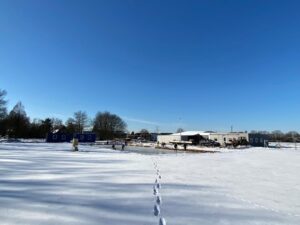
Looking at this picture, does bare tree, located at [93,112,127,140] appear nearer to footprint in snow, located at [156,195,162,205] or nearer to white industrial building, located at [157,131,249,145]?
white industrial building, located at [157,131,249,145]

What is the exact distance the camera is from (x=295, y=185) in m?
12.8

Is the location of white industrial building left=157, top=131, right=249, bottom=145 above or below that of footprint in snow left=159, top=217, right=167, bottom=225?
above

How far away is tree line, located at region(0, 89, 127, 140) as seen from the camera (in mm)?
110125

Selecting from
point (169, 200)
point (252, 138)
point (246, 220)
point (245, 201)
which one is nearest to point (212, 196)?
point (245, 201)

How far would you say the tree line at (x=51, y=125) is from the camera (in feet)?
361

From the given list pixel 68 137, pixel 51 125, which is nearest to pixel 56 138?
pixel 68 137

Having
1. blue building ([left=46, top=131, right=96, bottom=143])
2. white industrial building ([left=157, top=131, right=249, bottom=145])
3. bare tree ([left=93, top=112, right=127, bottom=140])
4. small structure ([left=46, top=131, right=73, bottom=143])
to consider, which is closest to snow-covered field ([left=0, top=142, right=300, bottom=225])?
blue building ([left=46, top=131, right=96, bottom=143])

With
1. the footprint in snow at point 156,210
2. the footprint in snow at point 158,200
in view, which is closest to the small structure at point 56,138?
the footprint in snow at point 158,200

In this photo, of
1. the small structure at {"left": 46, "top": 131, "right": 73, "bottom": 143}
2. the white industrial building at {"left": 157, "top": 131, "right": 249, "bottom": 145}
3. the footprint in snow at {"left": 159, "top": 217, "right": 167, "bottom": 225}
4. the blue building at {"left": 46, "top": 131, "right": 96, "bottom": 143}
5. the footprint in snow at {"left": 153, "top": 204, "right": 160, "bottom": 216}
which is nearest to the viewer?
the footprint in snow at {"left": 159, "top": 217, "right": 167, "bottom": 225}

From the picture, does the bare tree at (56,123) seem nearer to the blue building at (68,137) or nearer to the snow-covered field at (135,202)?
the blue building at (68,137)

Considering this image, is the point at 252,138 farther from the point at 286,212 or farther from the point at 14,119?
the point at 286,212

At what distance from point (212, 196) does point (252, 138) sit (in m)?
99.5

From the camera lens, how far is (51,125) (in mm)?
141625

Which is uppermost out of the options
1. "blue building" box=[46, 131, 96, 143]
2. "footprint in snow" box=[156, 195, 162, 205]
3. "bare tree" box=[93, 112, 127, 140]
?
"bare tree" box=[93, 112, 127, 140]
